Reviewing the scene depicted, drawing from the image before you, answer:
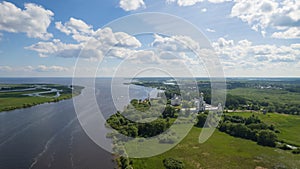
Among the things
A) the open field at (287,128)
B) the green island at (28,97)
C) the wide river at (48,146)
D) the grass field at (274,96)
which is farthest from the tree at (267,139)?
the grass field at (274,96)

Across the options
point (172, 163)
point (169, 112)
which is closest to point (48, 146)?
point (172, 163)

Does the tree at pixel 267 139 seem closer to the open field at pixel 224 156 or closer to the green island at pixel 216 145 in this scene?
the green island at pixel 216 145

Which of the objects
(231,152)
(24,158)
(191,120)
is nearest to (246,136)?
(231,152)

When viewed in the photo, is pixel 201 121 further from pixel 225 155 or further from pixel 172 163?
pixel 172 163

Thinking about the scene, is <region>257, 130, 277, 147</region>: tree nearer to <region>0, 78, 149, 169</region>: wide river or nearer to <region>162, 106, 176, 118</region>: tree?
<region>162, 106, 176, 118</region>: tree

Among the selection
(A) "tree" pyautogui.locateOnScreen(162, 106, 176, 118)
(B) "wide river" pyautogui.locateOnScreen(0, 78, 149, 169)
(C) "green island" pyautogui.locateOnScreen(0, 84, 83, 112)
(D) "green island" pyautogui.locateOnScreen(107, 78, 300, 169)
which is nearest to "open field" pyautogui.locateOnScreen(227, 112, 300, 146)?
(D) "green island" pyautogui.locateOnScreen(107, 78, 300, 169)

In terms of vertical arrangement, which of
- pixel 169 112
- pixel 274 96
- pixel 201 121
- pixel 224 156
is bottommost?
pixel 224 156

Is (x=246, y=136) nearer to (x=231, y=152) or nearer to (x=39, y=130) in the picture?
(x=231, y=152)
